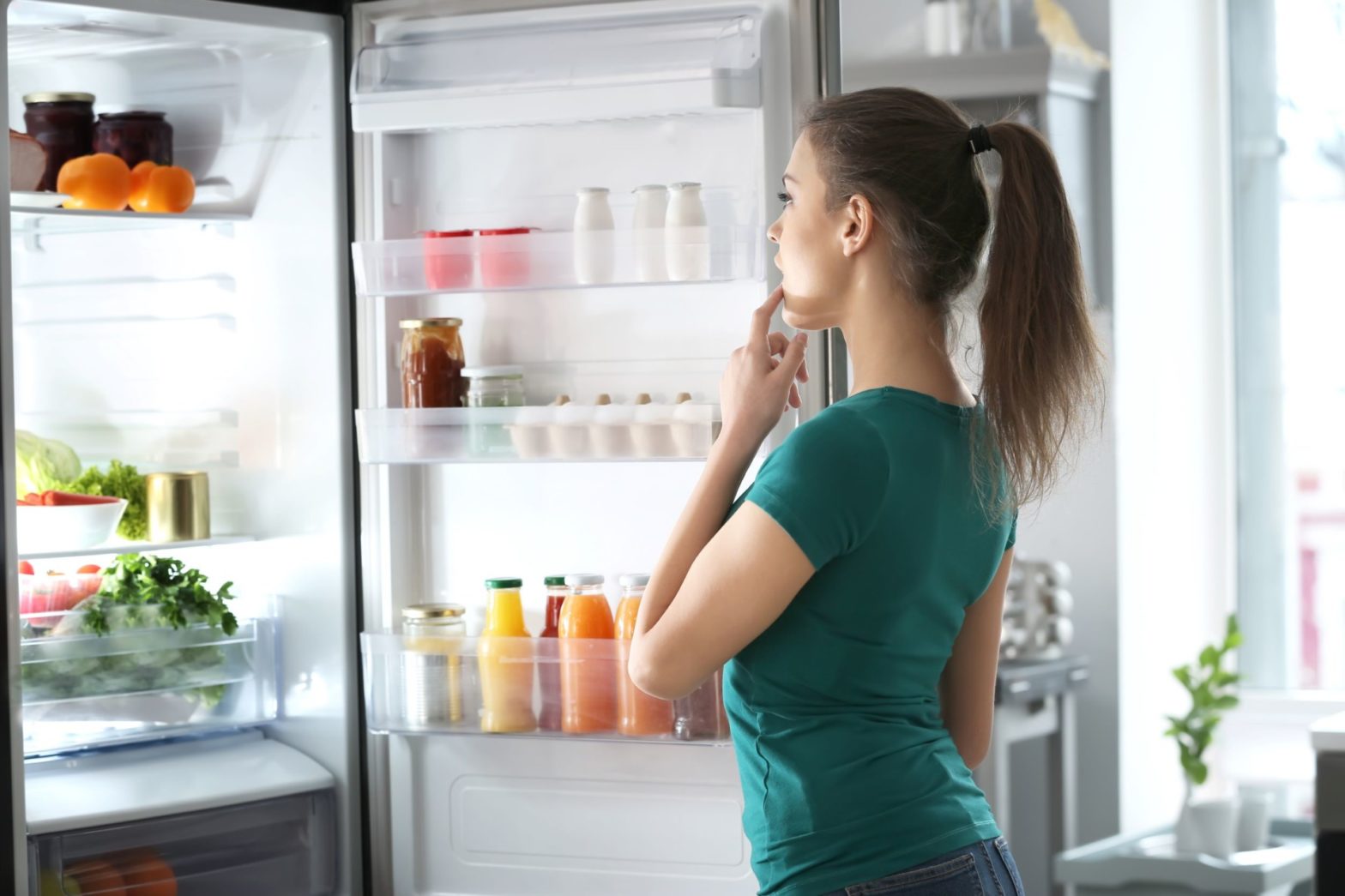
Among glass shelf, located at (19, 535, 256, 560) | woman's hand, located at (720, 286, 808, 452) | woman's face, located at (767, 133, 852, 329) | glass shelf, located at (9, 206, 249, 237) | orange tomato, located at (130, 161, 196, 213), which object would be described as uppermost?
orange tomato, located at (130, 161, 196, 213)

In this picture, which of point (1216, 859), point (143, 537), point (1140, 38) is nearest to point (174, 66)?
point (143, 537)

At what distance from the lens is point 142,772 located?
6.73ft

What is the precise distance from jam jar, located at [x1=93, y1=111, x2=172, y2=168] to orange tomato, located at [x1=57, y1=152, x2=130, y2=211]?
4 cm

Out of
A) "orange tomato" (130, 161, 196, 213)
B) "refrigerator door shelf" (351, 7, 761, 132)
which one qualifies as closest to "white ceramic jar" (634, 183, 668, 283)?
"refrigerator door shelf" (351, 7, 761, 132)

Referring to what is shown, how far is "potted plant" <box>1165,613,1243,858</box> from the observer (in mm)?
2135

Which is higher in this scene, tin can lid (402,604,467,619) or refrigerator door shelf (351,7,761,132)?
refrigerator door shelf (351,7,761,132)

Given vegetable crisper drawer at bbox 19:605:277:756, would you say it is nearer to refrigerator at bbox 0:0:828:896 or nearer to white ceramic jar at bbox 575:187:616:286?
refrigerator at bbox 0:0:828:896

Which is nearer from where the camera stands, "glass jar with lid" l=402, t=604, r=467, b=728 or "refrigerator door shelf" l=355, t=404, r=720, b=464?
"refrigerator door shelf" l=355, t=404, r=720, b=464

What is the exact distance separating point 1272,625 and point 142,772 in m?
2.00

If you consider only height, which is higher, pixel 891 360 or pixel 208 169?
pixel 208 169

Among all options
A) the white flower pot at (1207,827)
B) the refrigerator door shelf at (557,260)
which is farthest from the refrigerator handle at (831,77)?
the white flower pot at (1207,827)

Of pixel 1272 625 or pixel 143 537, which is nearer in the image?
pixel 143 537

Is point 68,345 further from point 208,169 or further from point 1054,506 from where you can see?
point 1054,506

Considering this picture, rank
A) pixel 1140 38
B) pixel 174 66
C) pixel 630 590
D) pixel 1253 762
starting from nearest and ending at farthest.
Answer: pixel 630 590 < pixel 1140 38 < pixel 174 66 < pixel 1253 762
